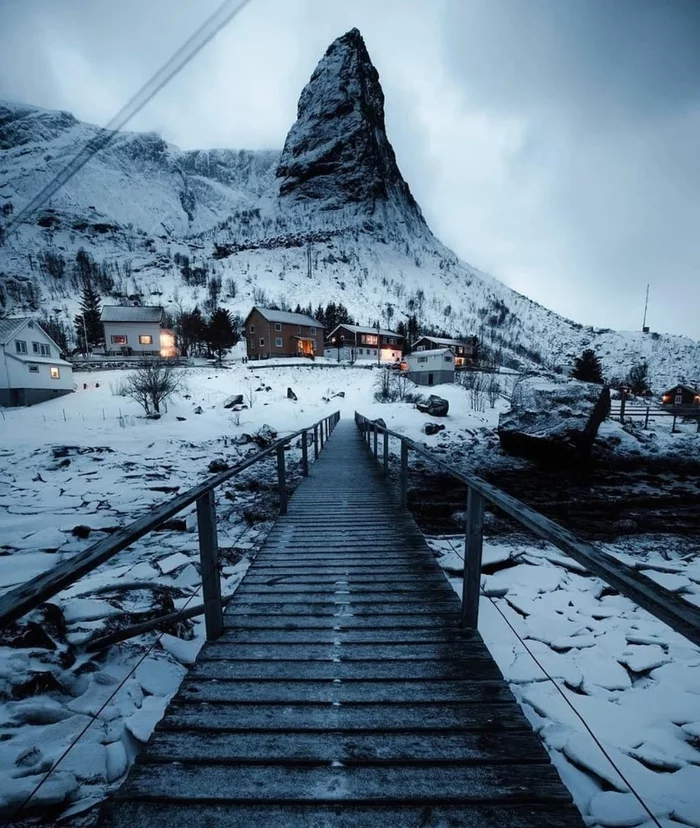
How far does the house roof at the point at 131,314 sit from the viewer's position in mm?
44594

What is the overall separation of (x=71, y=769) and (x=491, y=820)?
253 centimetres

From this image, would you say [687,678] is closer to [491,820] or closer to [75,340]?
[491,820]

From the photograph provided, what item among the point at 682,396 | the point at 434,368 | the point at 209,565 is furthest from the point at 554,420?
the point at 682,396

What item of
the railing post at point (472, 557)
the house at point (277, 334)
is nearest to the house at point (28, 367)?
the house at point (277, 334)

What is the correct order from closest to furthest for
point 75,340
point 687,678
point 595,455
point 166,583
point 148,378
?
point 687,678, point 166,583, point 595,455, point 148,378, point 75,340

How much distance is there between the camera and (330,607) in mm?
3133

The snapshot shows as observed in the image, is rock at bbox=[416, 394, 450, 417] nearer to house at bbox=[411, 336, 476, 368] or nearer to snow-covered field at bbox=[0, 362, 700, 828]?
snow-covered field at bbox=[0, 362, 700, 828]

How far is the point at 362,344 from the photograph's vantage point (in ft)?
189

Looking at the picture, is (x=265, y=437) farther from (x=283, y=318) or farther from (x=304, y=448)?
(x=283, y=318)

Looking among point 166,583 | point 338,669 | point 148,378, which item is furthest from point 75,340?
point 338,669

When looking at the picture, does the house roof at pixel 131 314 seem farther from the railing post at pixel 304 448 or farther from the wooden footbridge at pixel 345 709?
the wooden footbridge at pixel 345 709

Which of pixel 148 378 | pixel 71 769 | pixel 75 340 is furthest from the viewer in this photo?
pixel 75 340

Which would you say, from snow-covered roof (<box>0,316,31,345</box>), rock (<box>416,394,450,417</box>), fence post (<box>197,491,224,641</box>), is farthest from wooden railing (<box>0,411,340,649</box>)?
snow-covered roof (<box>0,316,31,345</box>)

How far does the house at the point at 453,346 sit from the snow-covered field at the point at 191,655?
153 ft
